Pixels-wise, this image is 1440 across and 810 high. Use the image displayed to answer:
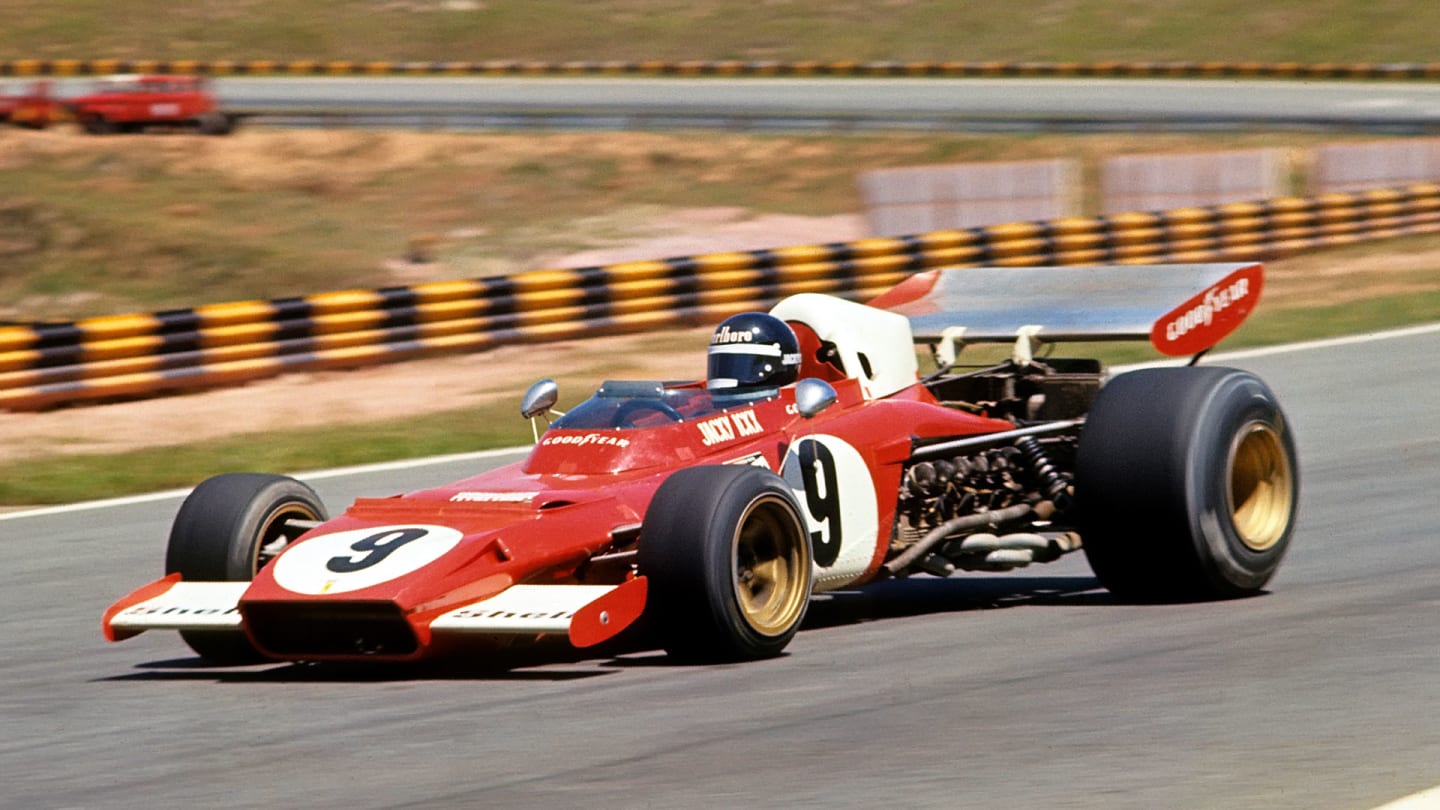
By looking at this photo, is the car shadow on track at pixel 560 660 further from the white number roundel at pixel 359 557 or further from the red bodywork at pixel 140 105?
the red bodywork at pixel 140 105

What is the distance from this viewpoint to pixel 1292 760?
20.0 ft

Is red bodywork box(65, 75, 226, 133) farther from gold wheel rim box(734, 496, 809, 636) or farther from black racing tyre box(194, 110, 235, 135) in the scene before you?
gold wheel rim box(734, 496, 809, 636)

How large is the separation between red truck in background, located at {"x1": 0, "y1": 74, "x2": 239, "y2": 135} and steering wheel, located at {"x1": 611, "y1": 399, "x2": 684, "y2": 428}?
1333 inches

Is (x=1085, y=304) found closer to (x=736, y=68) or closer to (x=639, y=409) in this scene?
(x=639, y=409)

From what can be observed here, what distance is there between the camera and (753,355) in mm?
8945

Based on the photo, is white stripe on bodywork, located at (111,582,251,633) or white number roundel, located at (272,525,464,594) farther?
white stripe on bodywork, located at (111,582,251,633)

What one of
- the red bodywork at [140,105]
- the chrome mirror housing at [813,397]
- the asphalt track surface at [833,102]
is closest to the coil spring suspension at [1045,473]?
the chrome mirror housing at [813,397]

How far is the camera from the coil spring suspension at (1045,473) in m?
9.58

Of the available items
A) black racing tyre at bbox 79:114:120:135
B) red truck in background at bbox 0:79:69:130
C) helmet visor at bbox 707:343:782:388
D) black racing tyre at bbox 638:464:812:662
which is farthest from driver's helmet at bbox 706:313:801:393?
red truck in background at bbox 0:79:69:130

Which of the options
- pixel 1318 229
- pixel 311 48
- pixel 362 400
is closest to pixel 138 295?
pixel 362 400

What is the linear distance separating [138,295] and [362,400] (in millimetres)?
8883

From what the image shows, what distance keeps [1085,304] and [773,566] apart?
3.09m

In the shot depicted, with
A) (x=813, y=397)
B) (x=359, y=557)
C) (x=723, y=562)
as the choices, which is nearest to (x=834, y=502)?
(x=813, y=397)

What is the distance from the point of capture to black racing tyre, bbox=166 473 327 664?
27.7 ft
